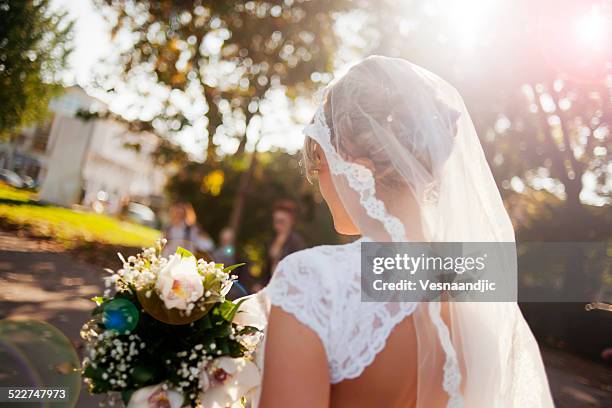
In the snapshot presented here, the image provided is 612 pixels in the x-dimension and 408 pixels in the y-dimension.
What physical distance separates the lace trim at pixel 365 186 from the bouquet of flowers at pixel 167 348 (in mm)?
584

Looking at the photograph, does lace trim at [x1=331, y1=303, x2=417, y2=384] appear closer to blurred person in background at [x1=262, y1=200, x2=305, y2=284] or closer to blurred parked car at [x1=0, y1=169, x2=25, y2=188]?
blurred parked car at [x1=0, y1=169, x2=25, y2=188]

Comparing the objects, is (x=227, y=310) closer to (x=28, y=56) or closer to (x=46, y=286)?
(x=28, y=56)

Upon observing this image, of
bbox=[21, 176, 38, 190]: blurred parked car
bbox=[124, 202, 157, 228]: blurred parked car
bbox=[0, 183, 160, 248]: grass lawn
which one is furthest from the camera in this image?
bbox=[124, 202, 157, 228]: blurred parked car

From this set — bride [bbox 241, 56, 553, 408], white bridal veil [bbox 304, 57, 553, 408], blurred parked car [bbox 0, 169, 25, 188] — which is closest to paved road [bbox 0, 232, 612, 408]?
blurred parked car [bbox 0, 169, 25, 188]

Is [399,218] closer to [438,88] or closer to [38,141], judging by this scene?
[438,88]

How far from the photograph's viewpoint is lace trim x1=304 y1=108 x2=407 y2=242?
1563 mm

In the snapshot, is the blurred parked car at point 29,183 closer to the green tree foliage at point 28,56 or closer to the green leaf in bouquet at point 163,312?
the green tree foliage at point 28,56

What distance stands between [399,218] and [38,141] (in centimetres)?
410

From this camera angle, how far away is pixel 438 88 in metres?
1.88

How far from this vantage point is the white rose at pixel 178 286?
1618 mm

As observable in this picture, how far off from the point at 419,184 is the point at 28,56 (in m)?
3.76

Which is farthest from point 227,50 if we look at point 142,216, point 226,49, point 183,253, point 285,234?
point 142,216

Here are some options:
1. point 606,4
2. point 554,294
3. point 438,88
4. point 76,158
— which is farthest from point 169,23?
point 554,294

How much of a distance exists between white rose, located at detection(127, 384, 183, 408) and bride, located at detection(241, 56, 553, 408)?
386 mm
